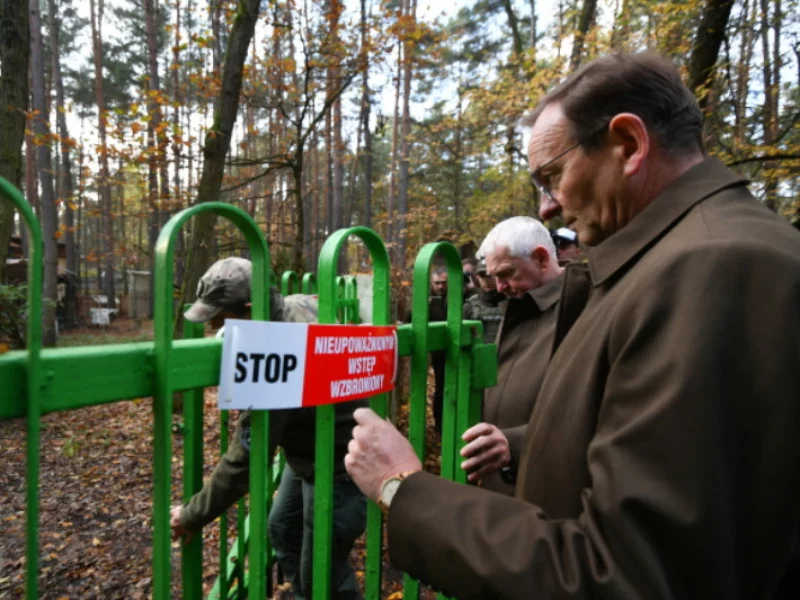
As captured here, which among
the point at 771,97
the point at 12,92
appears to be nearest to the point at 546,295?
the point at 12,92

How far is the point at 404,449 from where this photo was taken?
1.17 meters

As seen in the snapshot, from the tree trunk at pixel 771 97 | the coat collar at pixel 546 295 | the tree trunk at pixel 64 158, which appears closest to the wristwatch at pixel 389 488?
the coat collar at pixel 546 295

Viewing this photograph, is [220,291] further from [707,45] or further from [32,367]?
[707,45]

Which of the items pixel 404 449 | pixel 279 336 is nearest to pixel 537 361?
pixel 404 449

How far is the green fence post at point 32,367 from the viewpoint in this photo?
0.74 m

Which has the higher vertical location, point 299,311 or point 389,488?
point 299,311

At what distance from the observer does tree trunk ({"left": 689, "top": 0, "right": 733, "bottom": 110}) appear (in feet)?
18.7

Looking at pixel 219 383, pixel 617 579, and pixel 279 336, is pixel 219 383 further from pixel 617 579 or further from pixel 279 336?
pixel 617 579

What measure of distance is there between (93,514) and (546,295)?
180 inches

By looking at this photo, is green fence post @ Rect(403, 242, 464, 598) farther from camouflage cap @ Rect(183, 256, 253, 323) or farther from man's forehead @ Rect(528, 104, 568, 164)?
camouflage cap @ Rect(183, 256, 253, 323)

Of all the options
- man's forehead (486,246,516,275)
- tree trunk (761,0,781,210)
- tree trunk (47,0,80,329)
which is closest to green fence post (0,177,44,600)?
man's forehead (486,246,516,275)

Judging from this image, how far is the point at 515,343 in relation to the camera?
8.46 ft

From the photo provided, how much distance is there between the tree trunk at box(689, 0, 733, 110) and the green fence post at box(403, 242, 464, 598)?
5484mm

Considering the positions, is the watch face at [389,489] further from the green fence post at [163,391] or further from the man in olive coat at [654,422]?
the green fence post at [163,391]
